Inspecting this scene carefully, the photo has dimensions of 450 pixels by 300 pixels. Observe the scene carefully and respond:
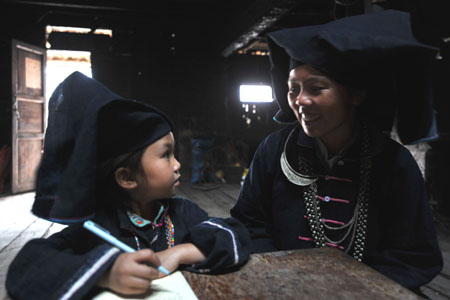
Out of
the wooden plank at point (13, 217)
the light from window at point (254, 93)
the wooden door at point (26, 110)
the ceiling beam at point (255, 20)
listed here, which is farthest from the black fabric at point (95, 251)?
the light from window at point (254, 93)

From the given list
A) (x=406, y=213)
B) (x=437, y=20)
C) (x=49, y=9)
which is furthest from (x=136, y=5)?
(x=406, y=213)

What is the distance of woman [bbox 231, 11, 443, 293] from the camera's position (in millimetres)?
1060

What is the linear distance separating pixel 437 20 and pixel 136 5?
18.3 feet

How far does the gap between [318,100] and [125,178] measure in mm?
711

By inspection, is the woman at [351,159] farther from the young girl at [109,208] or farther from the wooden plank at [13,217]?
the wooden plank at [13,217]

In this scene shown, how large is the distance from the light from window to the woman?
24.3 feet

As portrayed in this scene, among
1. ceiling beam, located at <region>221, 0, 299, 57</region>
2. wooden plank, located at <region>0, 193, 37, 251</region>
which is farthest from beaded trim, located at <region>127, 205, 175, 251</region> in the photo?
ceiling beam, located at <region>221, 0, 299, 57</region>

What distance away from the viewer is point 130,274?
71 cm

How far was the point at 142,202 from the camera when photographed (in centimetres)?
112

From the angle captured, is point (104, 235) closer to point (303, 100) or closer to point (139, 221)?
point (139, 221)

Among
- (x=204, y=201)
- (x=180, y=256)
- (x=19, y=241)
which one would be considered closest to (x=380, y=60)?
(x=180, y=256)

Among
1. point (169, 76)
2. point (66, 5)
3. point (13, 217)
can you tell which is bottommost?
point (13, 217)

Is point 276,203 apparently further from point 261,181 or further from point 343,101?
point 343,101

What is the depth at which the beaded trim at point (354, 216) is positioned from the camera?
117 centimetres
